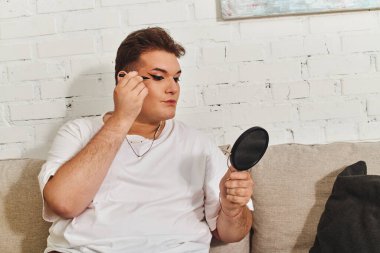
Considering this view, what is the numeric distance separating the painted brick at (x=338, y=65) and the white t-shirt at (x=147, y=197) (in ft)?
1.89

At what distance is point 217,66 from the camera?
6.03 ft

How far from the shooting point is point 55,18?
1.90 m

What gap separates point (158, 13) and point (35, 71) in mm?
592

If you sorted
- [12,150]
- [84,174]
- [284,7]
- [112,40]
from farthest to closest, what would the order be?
[12,150], [112,40], [284,7], [84,174]

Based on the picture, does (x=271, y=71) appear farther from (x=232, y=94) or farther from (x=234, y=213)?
(x=234, y=213)

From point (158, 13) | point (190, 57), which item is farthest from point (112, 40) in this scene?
point (190, 57)

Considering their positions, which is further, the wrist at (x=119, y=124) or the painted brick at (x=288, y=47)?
the painted brick at (x=288, y=47)

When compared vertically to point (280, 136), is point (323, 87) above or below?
above

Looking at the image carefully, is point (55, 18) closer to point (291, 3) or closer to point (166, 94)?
point (166, 94)

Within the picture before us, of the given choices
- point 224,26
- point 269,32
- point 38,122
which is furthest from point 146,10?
point 38,122

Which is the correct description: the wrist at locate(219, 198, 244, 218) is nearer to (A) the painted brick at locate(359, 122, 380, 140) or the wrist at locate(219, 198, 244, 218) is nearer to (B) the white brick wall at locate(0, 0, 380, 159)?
(B) the white brick wall at locate(0, 0, 380, 159)

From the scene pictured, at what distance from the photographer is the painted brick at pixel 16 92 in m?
1.93

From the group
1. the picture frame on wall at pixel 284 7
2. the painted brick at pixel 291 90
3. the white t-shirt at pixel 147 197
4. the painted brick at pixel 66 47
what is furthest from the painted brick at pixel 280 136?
the painted brick at pixel 66 47

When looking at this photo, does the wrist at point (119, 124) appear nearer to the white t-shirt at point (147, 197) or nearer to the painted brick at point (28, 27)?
the white t-shirt at point (147, 197)
